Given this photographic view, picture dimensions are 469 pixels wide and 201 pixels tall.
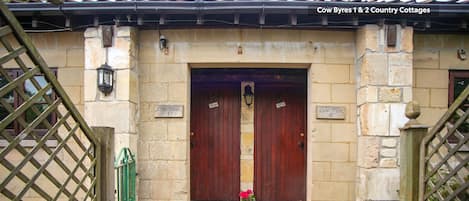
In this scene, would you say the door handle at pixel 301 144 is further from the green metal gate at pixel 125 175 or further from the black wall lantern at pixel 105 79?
the black wall lantern at pixel 105 79

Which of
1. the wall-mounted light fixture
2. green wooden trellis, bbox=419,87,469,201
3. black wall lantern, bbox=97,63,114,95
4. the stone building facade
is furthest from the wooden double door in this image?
green wooden trellis, bbox=419,87,469,201

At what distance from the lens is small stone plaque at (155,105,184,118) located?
3594 mm

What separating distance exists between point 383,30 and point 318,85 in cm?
95

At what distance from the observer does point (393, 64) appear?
10.9 feet

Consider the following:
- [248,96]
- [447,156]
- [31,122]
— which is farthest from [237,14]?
[447,156]

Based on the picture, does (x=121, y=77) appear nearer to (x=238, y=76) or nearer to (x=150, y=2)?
(x=150, y=2)

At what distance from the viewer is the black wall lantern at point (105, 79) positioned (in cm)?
330

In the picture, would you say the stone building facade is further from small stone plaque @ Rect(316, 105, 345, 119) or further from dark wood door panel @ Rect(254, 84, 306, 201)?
dark wood door panel @ Rect(254, 84, 306, 201)

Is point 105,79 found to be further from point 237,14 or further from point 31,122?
point 237,14

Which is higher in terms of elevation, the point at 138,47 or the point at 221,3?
the point at 221,3

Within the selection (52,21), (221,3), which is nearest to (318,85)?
(221,3)

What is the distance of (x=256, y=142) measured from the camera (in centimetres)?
438

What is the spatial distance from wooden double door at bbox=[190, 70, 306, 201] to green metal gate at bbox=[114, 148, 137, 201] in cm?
116

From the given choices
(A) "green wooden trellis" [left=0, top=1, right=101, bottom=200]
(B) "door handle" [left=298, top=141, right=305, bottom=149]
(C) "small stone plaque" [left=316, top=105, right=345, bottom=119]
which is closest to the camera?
(A) "green wooden trellis" [left=0, top=1, right=101, bottom=200]
